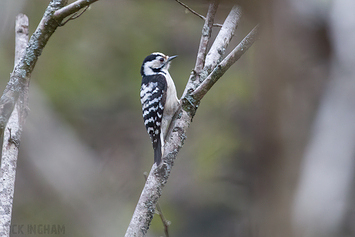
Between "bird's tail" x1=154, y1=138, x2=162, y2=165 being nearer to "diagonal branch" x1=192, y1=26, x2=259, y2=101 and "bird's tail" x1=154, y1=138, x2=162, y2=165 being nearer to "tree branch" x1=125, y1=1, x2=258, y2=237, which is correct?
"tree branch" x1=125, y1=1, x2=258, y2=237

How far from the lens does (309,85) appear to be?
5.19ft

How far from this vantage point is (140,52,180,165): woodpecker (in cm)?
378

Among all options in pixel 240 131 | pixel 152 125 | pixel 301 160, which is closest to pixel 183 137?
pixel 152 125

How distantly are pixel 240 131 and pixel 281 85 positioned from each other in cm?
523

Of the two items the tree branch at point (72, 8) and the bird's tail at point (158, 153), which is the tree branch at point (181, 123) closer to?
the bird's tail at point (158, 153)

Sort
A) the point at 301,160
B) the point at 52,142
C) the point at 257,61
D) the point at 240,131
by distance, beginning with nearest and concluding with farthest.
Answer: the point at 257,61, the point at 301,160, the point at 240,131, the point at 52,142

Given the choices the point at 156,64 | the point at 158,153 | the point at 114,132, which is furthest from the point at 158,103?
the point at 114,132

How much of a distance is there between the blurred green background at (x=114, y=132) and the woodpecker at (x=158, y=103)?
7.95 feet

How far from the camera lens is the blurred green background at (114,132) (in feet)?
22.8

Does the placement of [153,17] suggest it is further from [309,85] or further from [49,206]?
[309,85]

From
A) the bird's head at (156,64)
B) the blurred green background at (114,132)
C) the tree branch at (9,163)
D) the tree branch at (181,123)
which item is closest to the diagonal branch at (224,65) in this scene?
the tree branch at (181,123)

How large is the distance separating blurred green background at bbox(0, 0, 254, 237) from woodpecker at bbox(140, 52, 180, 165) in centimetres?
242

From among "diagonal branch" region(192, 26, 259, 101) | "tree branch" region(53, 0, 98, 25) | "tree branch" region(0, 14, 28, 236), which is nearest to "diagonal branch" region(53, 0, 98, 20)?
"tree branch" region(53, 0, 98, 25)

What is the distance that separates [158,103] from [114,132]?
15.2 ft
